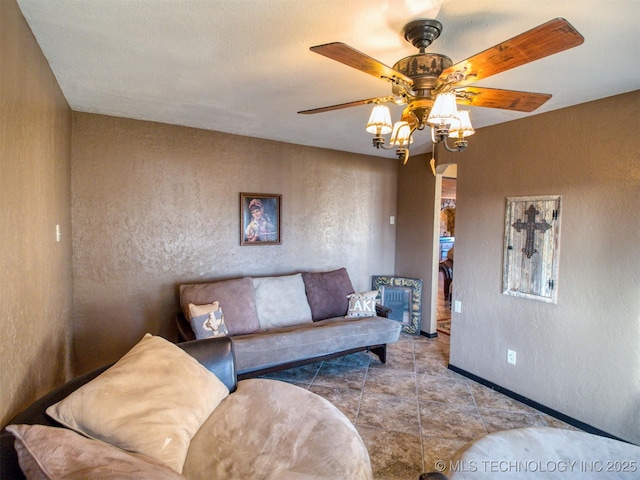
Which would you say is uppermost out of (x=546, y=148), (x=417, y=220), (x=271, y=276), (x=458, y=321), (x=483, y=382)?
(x=546, y=148)

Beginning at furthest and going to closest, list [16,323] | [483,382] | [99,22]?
[483,382]
[99,22]
[16,323]

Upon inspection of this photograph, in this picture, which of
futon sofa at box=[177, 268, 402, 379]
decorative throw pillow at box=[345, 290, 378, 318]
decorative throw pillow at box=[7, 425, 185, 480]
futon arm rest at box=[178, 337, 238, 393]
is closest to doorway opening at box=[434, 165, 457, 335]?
decorative throw pillow at box=[345, 290, 378, 318]

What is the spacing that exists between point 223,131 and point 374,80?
1.86 m

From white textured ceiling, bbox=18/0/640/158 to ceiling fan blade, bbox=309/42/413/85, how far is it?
0.25 m

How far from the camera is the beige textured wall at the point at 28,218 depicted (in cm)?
125

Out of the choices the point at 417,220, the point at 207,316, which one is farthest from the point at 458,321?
the point at 207,316

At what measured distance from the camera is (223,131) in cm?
346

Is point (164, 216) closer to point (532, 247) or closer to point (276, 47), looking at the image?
point (276, 47)

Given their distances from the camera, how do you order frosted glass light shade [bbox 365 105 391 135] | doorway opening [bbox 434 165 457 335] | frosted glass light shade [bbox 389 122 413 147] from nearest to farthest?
frosted glass light shade [bbox 365 105 391 135] → frosted glass light shade [bbox 389 122 413 147] → doorway opening [bbox 434 165 457 335]

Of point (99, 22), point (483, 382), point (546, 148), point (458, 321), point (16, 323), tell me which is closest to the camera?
point (16, 323)

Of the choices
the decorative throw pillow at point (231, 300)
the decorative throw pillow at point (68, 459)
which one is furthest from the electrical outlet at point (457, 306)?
the decorative throw pillow at point (68, 459)

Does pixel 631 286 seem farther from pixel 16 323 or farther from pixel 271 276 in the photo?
pixel 16 323

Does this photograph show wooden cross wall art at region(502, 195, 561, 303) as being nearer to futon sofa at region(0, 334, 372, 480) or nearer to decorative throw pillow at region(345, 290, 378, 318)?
decorative throw pillow at region(345, 290, 378, 318)

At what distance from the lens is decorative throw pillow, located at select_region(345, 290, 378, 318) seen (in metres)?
3.58
